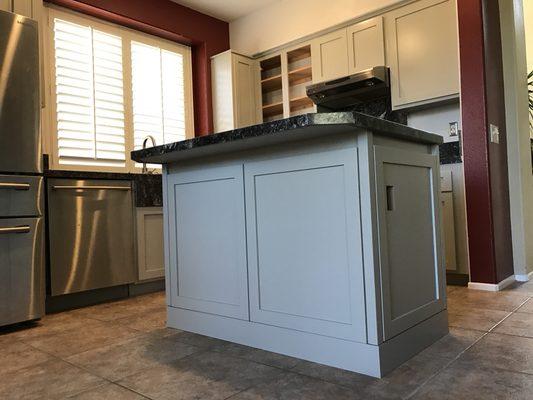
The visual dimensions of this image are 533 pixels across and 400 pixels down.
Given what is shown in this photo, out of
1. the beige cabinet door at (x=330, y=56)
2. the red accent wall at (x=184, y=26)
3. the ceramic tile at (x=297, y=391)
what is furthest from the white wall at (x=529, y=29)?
the ceramic tile at (x=297, y=391)

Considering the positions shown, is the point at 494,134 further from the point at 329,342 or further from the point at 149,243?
the point at 149,243

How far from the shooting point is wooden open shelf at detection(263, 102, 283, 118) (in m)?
4.69

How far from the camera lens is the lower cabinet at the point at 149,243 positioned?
3.23 meters

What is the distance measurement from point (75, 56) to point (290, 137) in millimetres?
2868

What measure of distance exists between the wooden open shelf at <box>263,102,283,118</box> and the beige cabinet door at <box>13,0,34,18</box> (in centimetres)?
249

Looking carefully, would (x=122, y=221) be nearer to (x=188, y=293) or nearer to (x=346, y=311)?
(x=188, y=293)

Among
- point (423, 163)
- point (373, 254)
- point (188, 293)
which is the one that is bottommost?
point (188, 293)

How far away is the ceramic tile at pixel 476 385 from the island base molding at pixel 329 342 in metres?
0.16

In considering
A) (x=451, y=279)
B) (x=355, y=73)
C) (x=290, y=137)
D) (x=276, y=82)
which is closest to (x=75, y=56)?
(x=276, y=82)

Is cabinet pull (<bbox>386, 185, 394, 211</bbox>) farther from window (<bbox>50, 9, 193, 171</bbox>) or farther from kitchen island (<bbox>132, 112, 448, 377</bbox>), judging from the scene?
window (<bbox>50, 9, 193, 171</bbox>)

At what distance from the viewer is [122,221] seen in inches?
123

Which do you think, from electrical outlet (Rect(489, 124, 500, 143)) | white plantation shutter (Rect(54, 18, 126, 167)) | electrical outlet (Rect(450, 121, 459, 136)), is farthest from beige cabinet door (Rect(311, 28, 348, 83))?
white plantation shutter (Rect(54, 18, 126, 167))

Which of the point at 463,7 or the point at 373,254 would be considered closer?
the point at 373,254

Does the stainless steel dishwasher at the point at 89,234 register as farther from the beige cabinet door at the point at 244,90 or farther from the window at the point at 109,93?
the beige cabinet door at the point at 244,90
